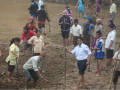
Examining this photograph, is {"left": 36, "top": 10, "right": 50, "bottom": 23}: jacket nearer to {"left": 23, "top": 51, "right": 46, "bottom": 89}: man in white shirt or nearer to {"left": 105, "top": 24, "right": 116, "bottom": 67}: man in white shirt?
{"left": 105, "top": 24, "right": 116, "bottom": 67}: man in white shirt

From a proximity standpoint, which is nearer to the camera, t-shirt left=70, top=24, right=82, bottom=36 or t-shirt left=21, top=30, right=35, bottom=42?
t-shirt left=21, top=30, right=35, bottom=42

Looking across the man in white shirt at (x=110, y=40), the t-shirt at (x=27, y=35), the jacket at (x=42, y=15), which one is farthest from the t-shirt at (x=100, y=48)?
the jacket at (x=42, y=15)

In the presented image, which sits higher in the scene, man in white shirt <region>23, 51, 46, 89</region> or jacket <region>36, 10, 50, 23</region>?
jacket <region>36, 10, 50, 23</region>

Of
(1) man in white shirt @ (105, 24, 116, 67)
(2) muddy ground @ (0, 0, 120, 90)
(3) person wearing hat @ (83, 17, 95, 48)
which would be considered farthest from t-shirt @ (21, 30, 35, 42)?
(1) man in white shirt @ (105, 24, 116, 67)

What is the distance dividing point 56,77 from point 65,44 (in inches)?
160

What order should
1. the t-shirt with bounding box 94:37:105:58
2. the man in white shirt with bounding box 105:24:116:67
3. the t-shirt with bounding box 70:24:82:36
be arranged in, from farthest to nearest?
the t-shirt with bounding box 70:24:82:36 → the man in white shirt with bounding box 105:24:116:67 → the t-shirt with bounding box 94:37:105:58

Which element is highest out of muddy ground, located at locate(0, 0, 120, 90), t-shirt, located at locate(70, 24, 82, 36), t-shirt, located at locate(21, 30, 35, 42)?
t-shirt, located at locate(70, 24, 82, 36)

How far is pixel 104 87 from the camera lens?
691 centimetres

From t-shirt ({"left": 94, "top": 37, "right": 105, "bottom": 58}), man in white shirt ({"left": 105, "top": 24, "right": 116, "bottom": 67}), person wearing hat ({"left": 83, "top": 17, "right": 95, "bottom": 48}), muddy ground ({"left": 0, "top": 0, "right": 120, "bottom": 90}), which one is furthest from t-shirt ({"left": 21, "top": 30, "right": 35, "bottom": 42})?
man in white shirt ({"left": 105, "top": 24, "right": 116, "bottom": 67})

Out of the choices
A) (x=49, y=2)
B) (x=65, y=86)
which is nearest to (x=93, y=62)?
(x=65, y=86)

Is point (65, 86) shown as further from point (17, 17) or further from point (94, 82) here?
point (17, 17)

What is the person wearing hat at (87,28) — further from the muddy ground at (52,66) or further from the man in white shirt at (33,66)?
the man in white shirt at (33,66)

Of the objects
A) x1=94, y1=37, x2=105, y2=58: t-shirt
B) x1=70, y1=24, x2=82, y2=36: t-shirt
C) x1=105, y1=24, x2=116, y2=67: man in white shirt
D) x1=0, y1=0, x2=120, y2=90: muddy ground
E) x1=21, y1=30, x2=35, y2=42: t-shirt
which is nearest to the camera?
x1=0, y1=0, x2=120, y2=90: muddy ground

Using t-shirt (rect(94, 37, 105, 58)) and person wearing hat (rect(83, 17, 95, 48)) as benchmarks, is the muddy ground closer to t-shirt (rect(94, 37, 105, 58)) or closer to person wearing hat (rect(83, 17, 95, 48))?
t-shirt (rect(94, 37, 105, 58))
